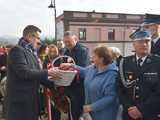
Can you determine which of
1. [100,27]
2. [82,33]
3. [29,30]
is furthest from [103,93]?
[100,27]

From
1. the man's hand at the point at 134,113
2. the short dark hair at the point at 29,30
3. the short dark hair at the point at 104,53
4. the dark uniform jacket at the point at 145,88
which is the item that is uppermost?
the short dark hair at the point at 29,30

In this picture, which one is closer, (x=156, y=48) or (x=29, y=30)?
(x=156, y=48)

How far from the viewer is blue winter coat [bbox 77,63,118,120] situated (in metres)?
4.93

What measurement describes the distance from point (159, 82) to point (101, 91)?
0.82 meters

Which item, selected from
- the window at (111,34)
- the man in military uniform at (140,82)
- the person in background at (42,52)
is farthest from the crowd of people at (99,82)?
the window at (111,34)

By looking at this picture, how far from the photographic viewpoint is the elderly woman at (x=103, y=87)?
4.93m

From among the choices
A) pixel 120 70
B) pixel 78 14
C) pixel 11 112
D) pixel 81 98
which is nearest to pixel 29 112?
pixel 11 112

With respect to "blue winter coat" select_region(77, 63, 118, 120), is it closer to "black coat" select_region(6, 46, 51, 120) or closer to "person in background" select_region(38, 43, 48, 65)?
"black coat" select_region(6, 46, 51, 120)

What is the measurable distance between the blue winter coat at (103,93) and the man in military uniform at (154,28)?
52 cm

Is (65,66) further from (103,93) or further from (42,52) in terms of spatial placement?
(42,52)

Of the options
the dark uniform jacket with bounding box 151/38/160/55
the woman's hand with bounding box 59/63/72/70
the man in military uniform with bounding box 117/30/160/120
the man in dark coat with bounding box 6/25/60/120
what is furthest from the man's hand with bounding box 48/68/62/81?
the dark uniform jacket with bounding box 151/38/160/55

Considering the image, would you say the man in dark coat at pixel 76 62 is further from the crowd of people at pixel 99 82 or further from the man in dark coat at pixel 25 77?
the man in dark coat at pixel 25 77

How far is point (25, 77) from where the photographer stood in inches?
208

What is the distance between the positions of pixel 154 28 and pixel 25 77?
5.55ft
